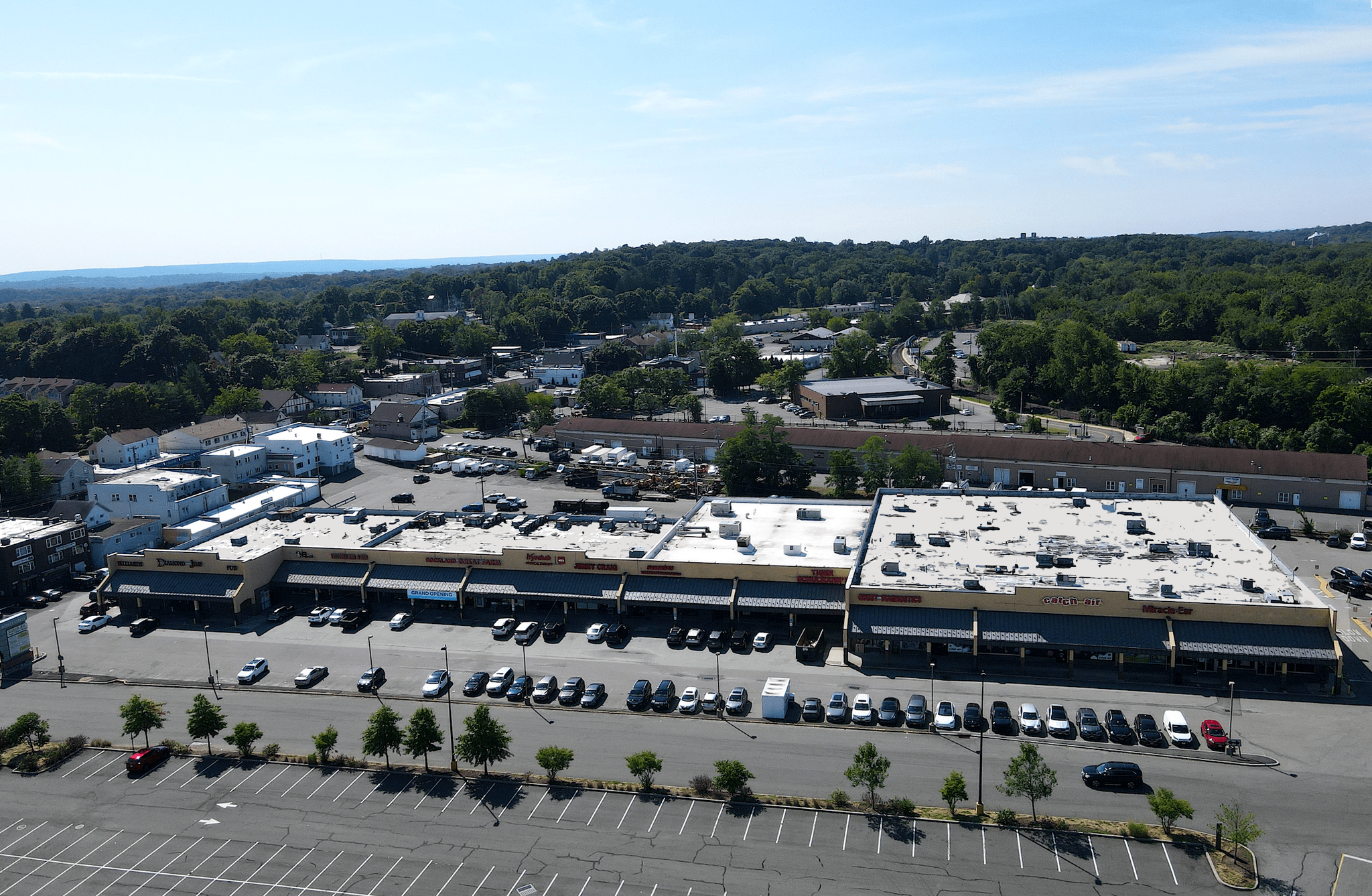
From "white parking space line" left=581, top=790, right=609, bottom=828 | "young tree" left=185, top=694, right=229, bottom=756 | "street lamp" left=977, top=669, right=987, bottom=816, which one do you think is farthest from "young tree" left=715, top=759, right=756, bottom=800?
"young tree" left=185, top=694, right=229, bottom=756

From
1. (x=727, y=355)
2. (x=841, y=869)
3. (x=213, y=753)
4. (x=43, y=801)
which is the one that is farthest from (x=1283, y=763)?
(x=727, y=355)

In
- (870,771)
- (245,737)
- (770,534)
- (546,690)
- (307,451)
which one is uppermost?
(307,451)

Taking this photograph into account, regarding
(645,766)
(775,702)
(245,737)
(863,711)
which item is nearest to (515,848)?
(645,766)

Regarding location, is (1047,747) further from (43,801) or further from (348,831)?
(43,801)

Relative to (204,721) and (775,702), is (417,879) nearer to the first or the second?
(204,721)

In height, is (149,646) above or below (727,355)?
below
